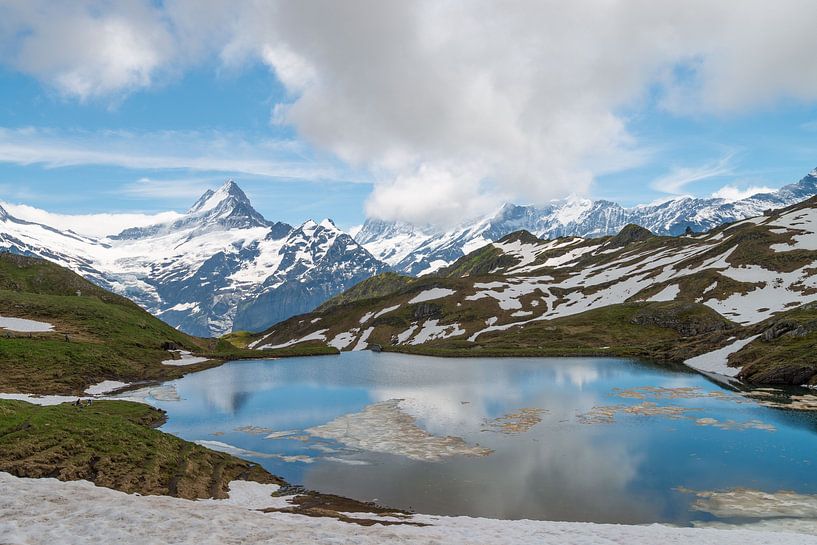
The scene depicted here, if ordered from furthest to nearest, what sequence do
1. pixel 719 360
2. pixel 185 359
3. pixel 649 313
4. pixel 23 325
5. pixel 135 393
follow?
pixel 649 313 < pixel 185 359 < pixel 719 360 < pixel 23 325 < pixel 135 393

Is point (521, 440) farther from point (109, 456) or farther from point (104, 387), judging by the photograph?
point (104, 387)

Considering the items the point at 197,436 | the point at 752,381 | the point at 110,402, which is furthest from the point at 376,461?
the point at 752,381

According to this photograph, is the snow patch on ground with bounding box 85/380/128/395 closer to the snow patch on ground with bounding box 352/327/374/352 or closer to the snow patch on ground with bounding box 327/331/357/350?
the snow patch on ground with bounding box 352/327/374/352

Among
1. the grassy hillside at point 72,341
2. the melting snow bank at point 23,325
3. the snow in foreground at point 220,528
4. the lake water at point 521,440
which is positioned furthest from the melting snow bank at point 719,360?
the melting snow bank at point 23,325

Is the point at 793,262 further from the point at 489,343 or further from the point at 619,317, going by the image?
the point at 489,343

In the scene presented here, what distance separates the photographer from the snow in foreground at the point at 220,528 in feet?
61.4

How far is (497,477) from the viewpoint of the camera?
1341 inches

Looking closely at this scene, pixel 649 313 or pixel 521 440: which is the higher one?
pixel 649 313

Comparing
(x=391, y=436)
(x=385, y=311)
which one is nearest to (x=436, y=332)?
(x=385, y=311)

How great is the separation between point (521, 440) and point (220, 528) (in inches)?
1120

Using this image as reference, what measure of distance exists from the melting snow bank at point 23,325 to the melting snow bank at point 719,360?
344ft

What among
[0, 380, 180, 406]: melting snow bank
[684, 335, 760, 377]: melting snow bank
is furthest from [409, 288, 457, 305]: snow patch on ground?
[0, 380, 180, 406]: melting snow bank

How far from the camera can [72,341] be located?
74.7m

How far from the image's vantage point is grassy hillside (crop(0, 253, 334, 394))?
6156cm
